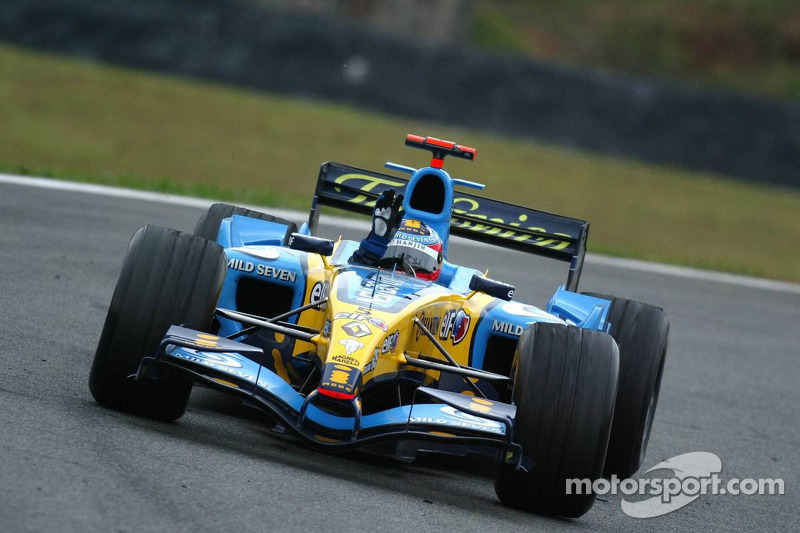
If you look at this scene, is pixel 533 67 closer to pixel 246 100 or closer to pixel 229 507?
pixel 246 100

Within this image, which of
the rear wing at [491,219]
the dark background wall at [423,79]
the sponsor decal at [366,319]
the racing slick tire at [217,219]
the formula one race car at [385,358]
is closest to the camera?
the formula one race car at [385,358]

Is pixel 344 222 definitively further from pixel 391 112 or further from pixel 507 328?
pixel 391 112

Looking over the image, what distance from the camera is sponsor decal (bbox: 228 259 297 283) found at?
23.2 ft

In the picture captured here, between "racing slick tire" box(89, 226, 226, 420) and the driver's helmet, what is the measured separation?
4.03 ft

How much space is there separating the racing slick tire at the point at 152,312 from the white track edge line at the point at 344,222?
8078mm

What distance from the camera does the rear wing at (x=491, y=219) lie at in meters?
8.27

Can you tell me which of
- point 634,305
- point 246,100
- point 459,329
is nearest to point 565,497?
point 459,329

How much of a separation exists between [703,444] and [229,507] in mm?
4305

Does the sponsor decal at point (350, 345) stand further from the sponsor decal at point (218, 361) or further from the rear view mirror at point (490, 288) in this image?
the rear view mirror at point (490, 288)

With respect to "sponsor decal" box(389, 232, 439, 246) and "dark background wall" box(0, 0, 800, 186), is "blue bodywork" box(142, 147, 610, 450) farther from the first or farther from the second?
"dark background wall" box(0, 0, 800, 186)

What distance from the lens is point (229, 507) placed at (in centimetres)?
484

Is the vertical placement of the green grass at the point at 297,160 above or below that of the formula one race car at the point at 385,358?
above

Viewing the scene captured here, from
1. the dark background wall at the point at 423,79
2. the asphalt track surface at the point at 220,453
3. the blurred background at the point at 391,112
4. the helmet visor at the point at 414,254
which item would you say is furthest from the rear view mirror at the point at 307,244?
the dark background wall at the point at 423,79

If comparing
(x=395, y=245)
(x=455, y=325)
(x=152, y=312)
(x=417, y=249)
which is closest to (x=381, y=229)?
(x=395, y=245)
